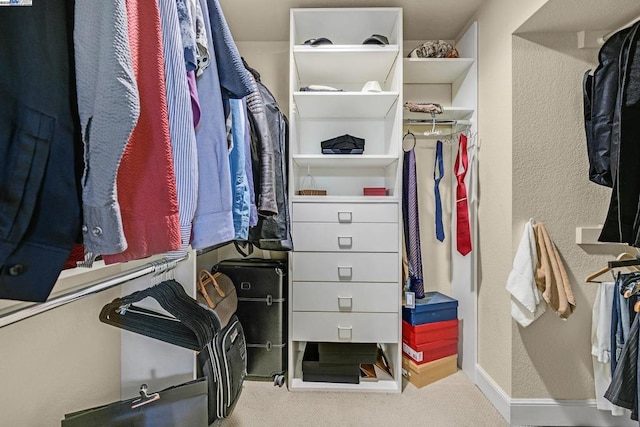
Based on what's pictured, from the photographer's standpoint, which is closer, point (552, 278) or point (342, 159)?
point (552, 278)

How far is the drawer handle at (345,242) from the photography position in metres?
2.04

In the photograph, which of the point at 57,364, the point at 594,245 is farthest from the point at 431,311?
the point at 57,364

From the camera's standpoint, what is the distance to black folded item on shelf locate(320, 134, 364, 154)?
7.37ft

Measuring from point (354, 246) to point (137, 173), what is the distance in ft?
5.13

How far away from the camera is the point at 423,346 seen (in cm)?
208

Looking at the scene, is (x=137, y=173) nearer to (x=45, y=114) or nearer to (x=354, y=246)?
(x=45, y=114)

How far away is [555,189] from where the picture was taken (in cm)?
171

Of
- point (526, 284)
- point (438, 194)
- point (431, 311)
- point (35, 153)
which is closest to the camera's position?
point (35, 153)

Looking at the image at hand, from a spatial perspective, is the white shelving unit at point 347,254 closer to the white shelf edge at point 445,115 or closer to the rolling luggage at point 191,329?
the white shelf edge at point 445,115

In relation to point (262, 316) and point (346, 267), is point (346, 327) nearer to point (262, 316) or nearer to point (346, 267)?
point (346, 267)

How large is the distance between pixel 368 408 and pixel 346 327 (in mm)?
400

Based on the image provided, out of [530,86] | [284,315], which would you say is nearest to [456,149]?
[530,86]

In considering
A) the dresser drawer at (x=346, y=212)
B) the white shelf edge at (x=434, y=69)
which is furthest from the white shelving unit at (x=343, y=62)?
the dresser drawer at (x=346, y=212)

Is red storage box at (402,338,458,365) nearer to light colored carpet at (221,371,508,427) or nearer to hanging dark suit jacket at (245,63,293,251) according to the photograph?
light colored carpet at (221,371,508,427)
